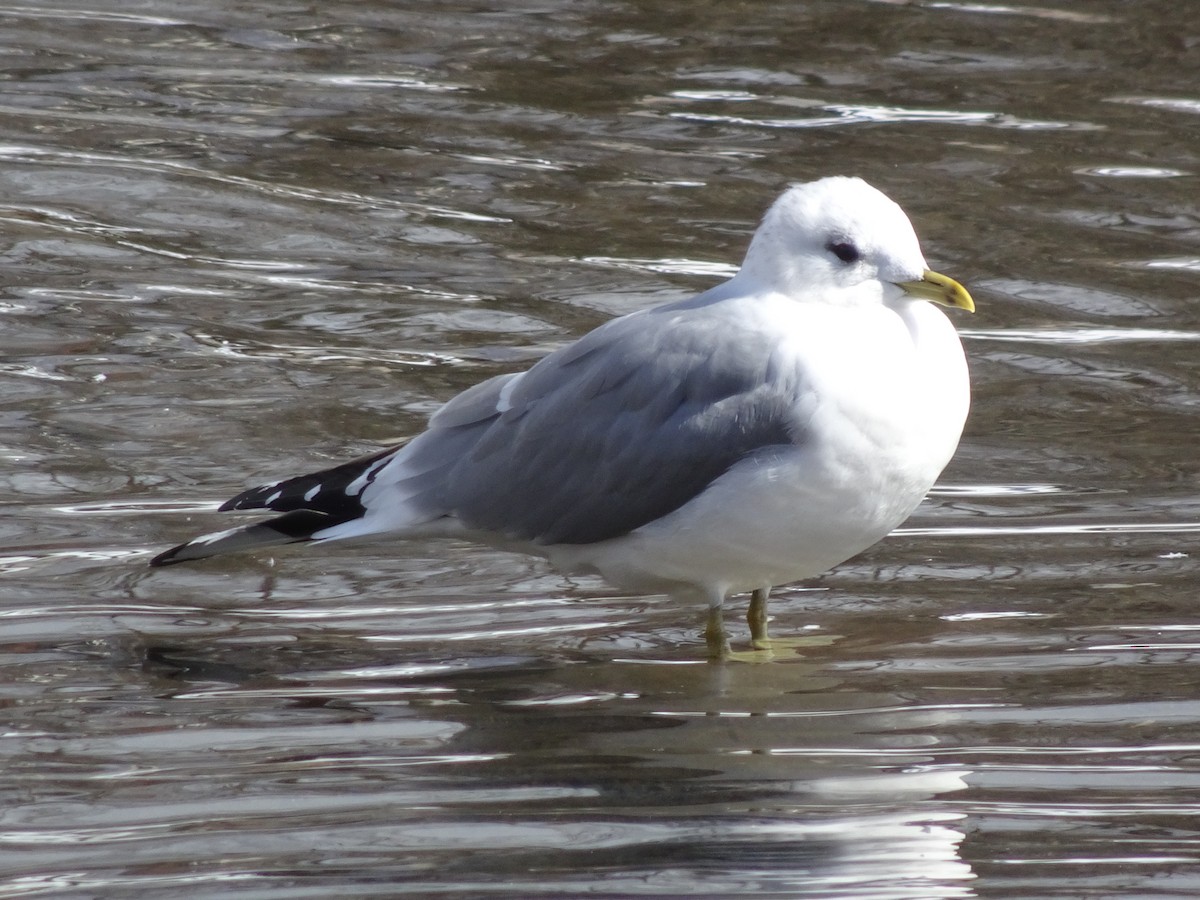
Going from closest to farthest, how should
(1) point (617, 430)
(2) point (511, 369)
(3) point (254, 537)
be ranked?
(1) point (617, 430) → (3) point (254, 537) → (2) point (511, 369)

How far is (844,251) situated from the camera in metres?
4.43

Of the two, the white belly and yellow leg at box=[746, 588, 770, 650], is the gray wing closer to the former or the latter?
the white belly

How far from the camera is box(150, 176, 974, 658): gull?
4.25 metres

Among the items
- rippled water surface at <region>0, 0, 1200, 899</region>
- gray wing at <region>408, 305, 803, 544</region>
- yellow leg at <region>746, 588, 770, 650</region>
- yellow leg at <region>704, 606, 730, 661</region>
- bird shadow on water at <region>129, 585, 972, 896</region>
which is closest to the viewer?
bird shadow on water at <region>129, 585, 972, 896</region>

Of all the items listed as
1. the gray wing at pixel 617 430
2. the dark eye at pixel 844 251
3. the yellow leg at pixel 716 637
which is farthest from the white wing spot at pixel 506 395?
the dark eye at pixel 844 251

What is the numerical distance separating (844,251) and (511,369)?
6.92ft

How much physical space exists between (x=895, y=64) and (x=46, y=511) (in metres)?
5.85

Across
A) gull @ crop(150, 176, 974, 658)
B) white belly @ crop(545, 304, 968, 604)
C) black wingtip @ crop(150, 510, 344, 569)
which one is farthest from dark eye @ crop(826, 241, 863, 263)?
black wingtip @ crop(150, 510, 344, 569)

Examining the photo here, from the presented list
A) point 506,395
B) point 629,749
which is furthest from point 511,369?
point 629,749

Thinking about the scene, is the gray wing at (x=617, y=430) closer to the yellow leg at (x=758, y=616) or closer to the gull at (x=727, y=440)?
the gull at (x=727, y=440)

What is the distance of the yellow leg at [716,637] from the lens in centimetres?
459

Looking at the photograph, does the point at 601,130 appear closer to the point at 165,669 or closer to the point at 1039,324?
the point at 1039,324

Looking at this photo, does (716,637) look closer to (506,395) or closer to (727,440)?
(727,440)

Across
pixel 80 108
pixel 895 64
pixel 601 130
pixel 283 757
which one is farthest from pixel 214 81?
pixel 283 757
